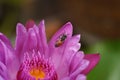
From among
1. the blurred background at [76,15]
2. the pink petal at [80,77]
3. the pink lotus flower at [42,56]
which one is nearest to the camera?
the pink petal at [80,77]

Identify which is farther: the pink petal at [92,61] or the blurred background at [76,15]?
the blurred background at [76,15]

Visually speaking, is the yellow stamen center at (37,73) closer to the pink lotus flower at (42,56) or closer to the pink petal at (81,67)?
the pink lotus flower at (42,56)

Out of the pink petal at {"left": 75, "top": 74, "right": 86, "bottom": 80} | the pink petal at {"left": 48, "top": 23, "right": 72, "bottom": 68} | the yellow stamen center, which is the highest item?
the pink petal at {"left": 48, "top": 23, "right": 72, "bottom": 68}

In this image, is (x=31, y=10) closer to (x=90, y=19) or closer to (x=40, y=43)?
(x=90, y=19)

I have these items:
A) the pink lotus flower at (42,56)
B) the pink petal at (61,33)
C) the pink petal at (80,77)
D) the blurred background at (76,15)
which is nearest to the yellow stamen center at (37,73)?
the pink lotus flower at (42,56)

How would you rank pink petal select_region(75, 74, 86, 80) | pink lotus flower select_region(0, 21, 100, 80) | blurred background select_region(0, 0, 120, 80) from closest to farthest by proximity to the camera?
pink petal select_region(75, 74, 86, 80) < pink lotus flower select_region(0, 21, 100, 80) < blurred background select_region(0, 0, 120, 80)

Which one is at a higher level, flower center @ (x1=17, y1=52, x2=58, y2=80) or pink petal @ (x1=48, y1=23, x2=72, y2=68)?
pink petal @ (x1=48, y1=23, x2=72, y2=68)

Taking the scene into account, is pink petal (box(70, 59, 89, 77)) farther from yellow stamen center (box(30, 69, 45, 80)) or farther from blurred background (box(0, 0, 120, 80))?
blurred background (box(0, 0, 120, 80))

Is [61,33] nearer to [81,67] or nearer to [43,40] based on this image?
[43,40]

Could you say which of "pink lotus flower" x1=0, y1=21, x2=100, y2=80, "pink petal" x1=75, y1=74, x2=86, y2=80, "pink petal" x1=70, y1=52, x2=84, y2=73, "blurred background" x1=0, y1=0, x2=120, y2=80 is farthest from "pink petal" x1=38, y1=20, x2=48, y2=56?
"blurred background" x1=0, y1=0, x2=120, y2=80
